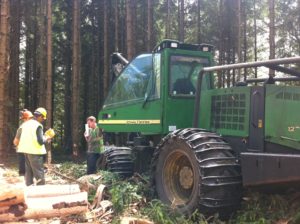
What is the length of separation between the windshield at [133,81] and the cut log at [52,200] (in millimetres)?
2711

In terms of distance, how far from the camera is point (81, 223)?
6.21 meters

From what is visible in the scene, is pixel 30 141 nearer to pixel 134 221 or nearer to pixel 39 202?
pixel 39 202

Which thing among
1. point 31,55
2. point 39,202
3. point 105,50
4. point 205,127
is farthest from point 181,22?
point 39,202

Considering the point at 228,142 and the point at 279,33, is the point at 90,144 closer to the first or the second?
the point at 228,142

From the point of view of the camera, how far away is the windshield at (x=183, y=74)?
7.87m

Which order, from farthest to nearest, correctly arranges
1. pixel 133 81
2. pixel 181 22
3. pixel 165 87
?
1. pixel 181 22
2. pixel 133 81
3. pixel 165 87

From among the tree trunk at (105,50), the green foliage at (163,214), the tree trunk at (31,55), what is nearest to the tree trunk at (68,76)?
the tree trunk at (31,55)

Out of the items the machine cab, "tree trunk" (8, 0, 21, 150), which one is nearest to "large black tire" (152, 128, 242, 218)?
the machine cab

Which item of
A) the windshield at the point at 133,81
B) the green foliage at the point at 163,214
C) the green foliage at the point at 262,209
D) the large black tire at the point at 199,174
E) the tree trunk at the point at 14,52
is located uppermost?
the tree trunk at the point at 14,52

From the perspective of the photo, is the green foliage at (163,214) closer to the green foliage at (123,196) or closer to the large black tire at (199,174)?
the large black tire at (199,174)

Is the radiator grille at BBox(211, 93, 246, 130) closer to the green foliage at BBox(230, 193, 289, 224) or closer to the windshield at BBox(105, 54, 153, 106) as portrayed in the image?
the green foliage at BBox(230, 193, 289, 224)

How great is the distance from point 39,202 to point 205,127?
277 cm

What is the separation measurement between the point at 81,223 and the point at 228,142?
2376 mm

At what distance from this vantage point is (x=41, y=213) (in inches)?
237
